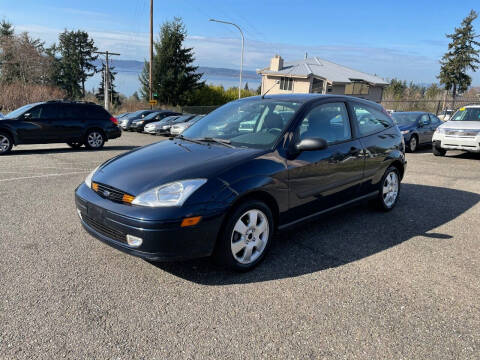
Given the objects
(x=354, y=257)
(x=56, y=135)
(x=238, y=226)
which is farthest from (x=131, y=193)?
(x=56, y=135)

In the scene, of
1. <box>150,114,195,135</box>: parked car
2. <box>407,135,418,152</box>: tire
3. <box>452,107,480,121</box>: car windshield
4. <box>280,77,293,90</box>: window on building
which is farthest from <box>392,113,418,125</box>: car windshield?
<box>280,77,293,90</box>: window on building

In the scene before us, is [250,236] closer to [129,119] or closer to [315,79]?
[129,119]

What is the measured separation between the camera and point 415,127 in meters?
13.5

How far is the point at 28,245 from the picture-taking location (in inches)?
162

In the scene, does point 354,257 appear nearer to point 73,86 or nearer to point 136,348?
point 136,348

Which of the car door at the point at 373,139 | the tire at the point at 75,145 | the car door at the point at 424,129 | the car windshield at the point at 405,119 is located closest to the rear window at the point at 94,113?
the tire at the point at 75,145

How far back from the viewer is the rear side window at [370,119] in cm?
494

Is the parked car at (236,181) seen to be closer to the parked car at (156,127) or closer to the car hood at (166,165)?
the car hood at (166,165)

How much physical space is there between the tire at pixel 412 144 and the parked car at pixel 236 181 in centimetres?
908

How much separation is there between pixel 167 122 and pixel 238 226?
1984 cm

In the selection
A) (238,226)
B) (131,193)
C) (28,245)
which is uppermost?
(131,193)

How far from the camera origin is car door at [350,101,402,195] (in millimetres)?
4910

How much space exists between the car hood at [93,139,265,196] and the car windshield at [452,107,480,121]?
10.7 m

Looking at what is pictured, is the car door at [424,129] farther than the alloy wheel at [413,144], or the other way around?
the car door at [424,129]
